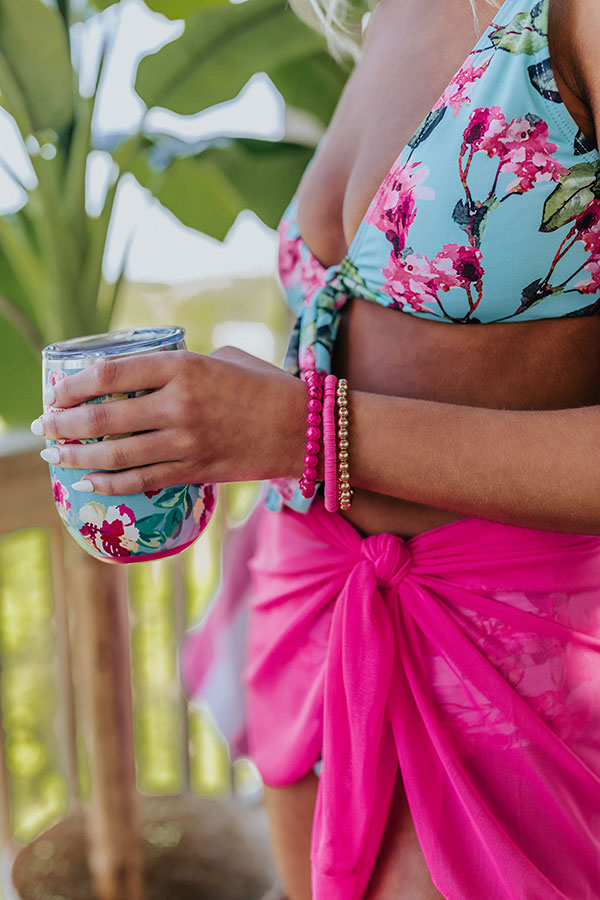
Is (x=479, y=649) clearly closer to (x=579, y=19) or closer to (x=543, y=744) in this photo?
(x=543, y=744)

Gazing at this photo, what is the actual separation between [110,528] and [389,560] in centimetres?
27

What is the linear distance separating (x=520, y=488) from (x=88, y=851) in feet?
4.35

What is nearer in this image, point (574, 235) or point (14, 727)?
point (574, 235)

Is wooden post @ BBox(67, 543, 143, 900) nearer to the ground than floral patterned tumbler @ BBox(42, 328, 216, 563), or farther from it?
nearer to the ground

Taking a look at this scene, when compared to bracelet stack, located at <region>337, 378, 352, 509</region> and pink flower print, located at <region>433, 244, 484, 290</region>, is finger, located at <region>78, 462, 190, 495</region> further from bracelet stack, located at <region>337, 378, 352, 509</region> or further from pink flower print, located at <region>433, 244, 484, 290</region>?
pink flower print, located at <region>433, 244, 484, 290</region>

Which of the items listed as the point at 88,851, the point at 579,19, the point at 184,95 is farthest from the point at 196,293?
the point at 579,19

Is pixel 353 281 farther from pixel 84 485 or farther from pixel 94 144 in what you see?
pixel 94 144

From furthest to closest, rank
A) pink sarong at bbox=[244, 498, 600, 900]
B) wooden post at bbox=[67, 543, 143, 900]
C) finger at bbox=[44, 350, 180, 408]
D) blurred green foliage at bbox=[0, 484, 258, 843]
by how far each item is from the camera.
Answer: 1. blurred green foliage at bbox=[0, 484, 258, 843]
2. wooden post at bbox=[67, 543, 143, 900]
3. pink sarong at bbox=[244, 498, 600, 900]
4. finger at bbox=[44, 350, 180, 408]

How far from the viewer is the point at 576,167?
2.11ft

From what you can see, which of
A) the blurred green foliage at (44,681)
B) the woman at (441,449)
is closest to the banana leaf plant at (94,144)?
the woman at (441,449)

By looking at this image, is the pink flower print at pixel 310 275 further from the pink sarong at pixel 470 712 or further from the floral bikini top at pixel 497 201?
the pink sarong at pixel 470 712

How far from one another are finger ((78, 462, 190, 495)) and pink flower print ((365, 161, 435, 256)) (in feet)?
0.92

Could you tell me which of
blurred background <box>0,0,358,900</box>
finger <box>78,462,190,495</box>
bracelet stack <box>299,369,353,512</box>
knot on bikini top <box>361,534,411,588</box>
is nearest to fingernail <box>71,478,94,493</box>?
finger <box>78,462,190,495</box>

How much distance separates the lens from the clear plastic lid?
0.65 metres
